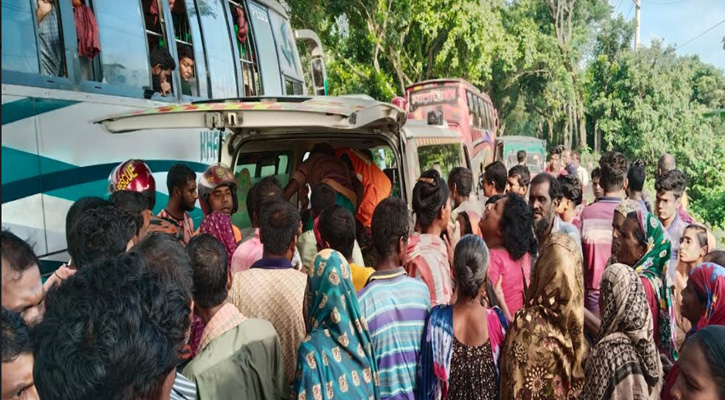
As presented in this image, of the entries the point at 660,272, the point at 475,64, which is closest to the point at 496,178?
the point at 660,272

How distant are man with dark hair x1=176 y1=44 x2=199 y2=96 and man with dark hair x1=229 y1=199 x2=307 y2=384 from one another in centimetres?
421

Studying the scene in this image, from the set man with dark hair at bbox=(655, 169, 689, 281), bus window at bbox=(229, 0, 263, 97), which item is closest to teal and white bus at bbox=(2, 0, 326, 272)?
bus window at bbox=(229, 0, 263, 97)

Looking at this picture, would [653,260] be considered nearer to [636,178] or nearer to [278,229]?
[278,229]

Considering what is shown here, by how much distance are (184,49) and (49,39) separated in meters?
2.31

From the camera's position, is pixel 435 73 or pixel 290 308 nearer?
pixel 290 308

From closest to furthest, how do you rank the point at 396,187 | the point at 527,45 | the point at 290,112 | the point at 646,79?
the point at 290,112 → the point at 396,187 → the point at 646,79 → the point at 527,45

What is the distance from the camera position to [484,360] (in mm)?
2975

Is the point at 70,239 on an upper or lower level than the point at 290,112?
lower

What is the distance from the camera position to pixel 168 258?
2477 mm

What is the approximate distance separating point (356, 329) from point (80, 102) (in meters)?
3.52

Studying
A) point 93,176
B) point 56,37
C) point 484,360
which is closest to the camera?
point 484,360

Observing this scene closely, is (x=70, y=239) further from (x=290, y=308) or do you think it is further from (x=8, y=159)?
(x=8, y=159)

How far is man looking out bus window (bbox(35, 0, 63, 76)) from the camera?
4801 mm

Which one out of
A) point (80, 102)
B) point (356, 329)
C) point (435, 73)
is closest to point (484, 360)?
point (356, 329)
